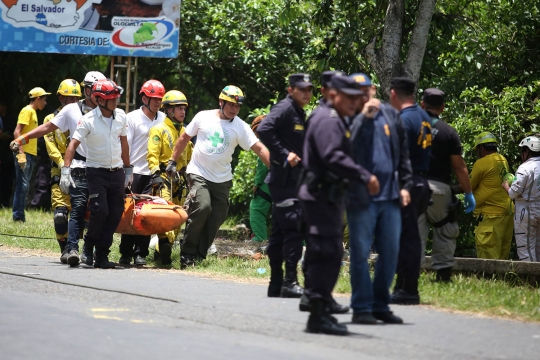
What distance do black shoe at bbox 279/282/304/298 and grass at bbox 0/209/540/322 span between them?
24.1 inches

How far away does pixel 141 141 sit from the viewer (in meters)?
12.4

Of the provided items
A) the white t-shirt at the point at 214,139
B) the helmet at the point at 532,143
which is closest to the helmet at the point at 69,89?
the white t-shirt at the point at 214,139

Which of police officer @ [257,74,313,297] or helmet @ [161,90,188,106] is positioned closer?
police officer @ [257,74,313,297]

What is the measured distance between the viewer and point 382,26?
537 inches

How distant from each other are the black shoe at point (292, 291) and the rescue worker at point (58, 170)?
349 centimetres

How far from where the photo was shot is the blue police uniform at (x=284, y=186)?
888cm

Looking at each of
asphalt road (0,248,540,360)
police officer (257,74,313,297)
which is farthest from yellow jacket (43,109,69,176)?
police officer (257,74,313,297)

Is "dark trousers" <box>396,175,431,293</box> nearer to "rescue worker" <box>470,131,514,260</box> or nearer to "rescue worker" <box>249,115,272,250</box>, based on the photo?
"rescue worker" <box>470,131,514,260</box>

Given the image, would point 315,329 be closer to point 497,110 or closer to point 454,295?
point 454,295

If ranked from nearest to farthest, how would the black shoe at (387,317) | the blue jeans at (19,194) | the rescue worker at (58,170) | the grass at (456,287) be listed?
the black shoe at (387,317) → the grass at (456,287) → the rescue worker at (58,170) → the blue jeans at (19,194)

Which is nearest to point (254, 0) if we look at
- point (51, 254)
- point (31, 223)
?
point (31, 223)

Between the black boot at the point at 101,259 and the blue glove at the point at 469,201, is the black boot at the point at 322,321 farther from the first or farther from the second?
the black boot at the point at 101,259

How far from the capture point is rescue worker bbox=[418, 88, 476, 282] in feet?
31.1

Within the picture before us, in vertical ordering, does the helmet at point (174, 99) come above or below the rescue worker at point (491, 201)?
above
